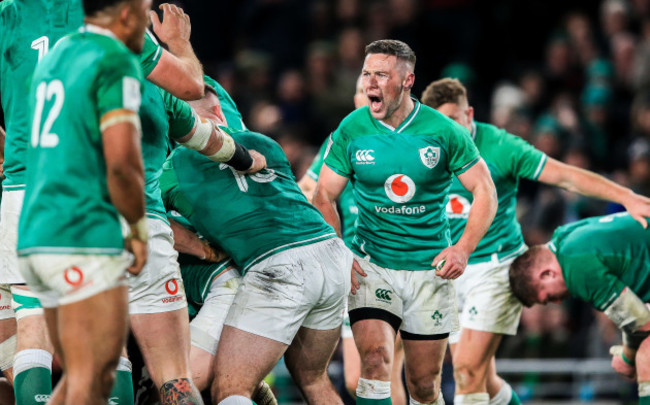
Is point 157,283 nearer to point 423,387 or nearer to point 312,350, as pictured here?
point 312,350

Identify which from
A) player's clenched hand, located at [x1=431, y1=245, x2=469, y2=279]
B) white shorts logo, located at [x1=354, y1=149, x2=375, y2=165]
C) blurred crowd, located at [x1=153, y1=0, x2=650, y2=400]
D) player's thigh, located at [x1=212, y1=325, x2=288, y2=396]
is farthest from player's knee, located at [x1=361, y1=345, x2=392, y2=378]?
blurred crowd, located at [x1=153, y1=0, x2=650, y2=400]

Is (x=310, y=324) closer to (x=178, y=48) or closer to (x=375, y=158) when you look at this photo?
(x=375, y=158)

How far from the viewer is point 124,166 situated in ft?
11.8

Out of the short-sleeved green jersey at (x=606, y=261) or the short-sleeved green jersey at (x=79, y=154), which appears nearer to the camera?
the short-sleeved green jersey at (x=79, y=154)

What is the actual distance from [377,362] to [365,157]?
120 centimetres

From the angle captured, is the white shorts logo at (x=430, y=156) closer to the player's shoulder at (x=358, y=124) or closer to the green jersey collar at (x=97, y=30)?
the player's shoulder at (x=358, y=124)

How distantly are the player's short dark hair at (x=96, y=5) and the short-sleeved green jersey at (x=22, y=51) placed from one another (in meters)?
1.07

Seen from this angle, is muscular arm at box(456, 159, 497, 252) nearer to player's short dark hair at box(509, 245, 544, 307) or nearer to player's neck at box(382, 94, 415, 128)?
player's neck at box(382, 94, 415, 128)

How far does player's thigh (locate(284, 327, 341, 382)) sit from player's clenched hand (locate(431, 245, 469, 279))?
68 centimetres

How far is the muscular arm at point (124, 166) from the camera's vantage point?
3.60 metres

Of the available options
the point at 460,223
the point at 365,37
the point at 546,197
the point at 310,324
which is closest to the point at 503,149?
the point at 460,223

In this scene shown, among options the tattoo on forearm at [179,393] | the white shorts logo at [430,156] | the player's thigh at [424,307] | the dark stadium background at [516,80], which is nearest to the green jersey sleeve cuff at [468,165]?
the white shorts logo at [430,156]

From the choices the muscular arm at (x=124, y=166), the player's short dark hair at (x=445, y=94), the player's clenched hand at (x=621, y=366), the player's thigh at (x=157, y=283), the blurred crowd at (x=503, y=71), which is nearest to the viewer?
the muscular arm at (x=124, y=166)

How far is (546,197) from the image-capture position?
1005 centimetres
